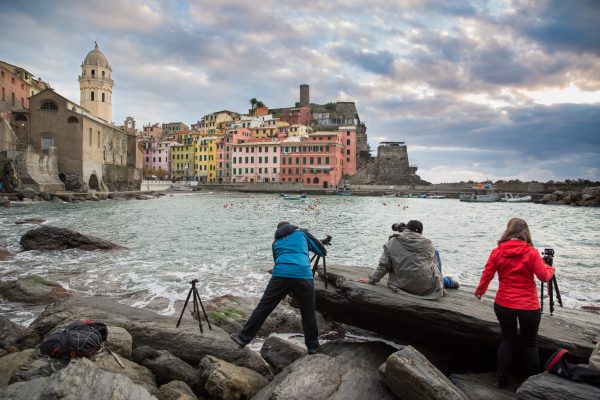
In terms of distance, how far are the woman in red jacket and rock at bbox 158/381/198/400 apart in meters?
3.44

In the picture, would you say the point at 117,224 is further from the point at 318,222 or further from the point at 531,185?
the point at 531,185

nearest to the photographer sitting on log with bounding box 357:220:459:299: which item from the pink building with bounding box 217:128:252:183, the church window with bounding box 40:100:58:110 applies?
the church window with bounding box 40:100:58:110

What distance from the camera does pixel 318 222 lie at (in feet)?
102

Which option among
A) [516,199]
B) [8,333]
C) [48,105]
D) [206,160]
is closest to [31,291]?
[8,333]

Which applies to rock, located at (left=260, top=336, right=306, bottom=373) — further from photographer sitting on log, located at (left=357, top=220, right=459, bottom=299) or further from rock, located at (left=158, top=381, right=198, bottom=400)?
photographer sitting on log, located at (left=357, top=220, right=459, bottom=299)

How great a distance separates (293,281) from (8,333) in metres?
4.19

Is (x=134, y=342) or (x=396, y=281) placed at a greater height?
(x=396, y=281)

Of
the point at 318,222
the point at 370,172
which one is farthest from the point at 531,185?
the point at 318,222

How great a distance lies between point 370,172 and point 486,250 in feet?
263

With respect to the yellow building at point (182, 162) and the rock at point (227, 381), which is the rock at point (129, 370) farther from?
the yellow building at point (182, 162)

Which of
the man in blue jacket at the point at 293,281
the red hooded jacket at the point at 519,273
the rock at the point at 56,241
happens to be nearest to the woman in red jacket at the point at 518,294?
the red hooded jacket at the point at 519,273

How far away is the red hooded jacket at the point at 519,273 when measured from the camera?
14.3ft

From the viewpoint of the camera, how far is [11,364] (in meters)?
4.27

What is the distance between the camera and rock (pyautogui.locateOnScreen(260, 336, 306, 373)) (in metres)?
5.31
